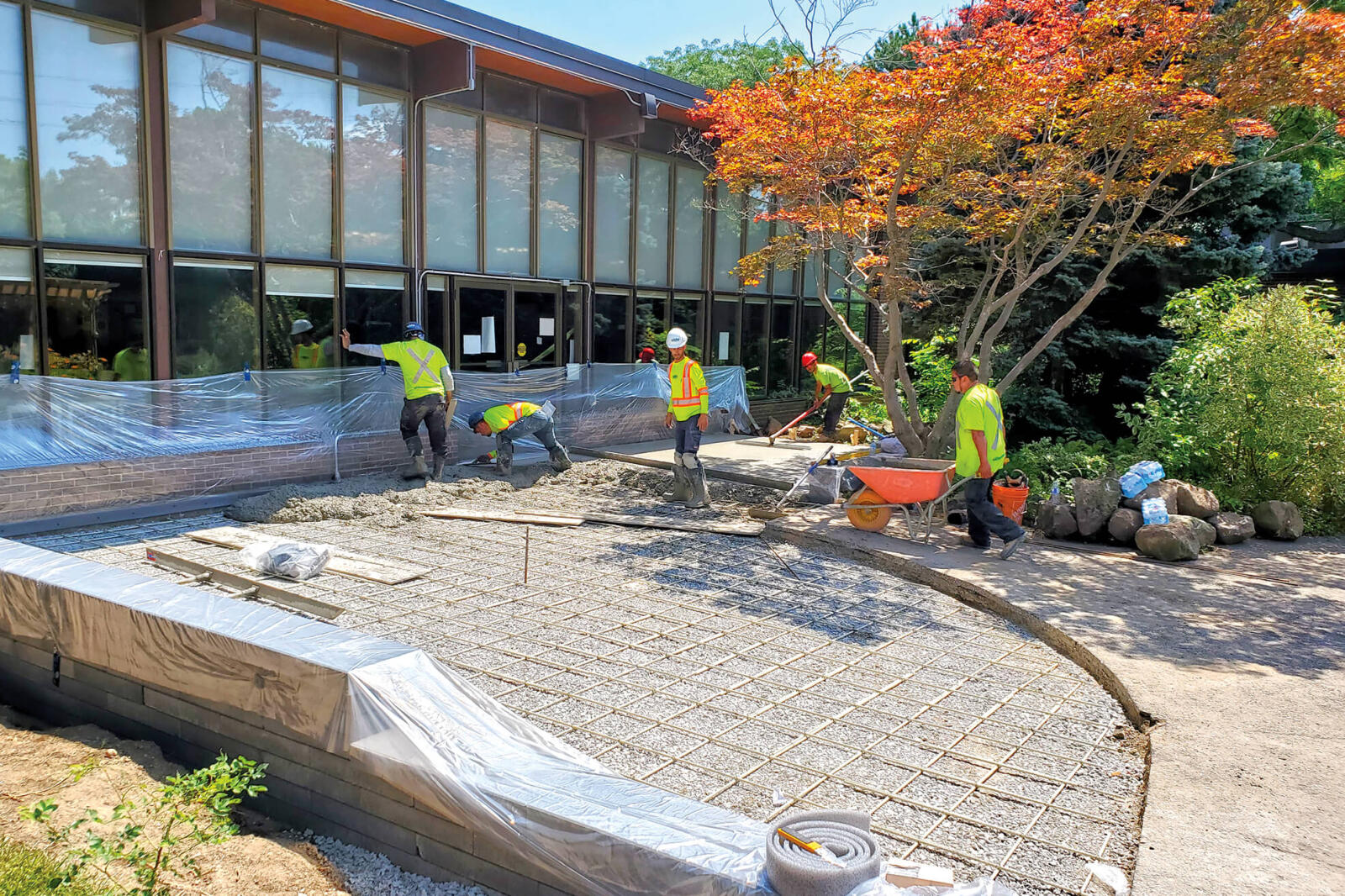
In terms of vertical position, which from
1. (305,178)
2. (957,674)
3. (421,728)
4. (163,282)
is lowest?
(957,674)

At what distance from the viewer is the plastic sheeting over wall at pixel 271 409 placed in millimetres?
9242

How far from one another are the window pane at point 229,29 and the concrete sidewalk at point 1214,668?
28.1 feet

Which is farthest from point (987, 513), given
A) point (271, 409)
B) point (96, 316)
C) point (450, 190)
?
point (96, 316)

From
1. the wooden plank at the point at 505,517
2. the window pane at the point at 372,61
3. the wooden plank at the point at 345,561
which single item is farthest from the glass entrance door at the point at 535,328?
the wooden plank at the point at 345,561

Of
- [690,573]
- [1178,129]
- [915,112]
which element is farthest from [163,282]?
[1178,129]

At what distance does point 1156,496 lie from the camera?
30.3 ft

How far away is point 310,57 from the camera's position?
12.2 m

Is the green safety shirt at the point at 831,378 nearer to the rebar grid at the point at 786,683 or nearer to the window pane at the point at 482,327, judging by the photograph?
the window pane at the point at 482,327

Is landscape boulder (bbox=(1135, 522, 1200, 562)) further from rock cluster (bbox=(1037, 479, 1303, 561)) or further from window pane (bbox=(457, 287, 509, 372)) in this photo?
window pane (bbox=(457, 287, 509, 372))

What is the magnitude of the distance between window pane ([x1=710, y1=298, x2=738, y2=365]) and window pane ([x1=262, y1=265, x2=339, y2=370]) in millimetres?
8453

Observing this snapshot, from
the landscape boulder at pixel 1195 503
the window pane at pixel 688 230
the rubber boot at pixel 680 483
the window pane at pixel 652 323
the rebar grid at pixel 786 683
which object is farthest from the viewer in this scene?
the window pane at pixel 688 230

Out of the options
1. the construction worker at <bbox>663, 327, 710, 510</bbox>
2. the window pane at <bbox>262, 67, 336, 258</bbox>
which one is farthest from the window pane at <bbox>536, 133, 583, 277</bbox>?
the construction worker at <bbox>663, 327, 710, 510</bbox>

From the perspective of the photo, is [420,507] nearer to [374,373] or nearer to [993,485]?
[374,373]

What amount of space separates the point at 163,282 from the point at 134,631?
7.86 metres
